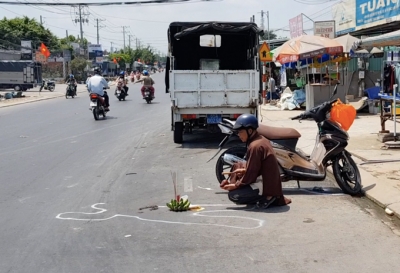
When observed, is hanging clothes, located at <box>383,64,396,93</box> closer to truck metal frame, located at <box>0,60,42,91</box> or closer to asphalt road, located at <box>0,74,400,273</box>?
asphalt road, located at <box>0,74,400,273</box>

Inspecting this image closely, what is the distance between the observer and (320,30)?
2627 cm

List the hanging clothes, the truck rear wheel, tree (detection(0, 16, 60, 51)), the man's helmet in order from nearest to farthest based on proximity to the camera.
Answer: the man's helmet → the hanging clothes → the truck rear wheel → tree (detection(0, 16, 60, 51))

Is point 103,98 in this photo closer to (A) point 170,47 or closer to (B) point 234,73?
(A) point 170,47

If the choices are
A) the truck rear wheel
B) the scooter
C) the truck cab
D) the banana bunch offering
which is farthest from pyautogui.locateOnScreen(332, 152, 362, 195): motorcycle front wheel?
the truck rear wheel

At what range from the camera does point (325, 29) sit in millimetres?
26297

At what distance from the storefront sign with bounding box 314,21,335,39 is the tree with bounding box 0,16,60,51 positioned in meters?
54.3

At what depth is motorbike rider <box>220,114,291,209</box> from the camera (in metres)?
7.11

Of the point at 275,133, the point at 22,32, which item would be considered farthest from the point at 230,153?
the point at 22,32

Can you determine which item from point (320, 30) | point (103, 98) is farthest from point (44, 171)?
Result: point (320, 30)

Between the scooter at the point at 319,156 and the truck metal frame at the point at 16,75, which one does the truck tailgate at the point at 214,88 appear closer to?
the scooter at the point at 319,156

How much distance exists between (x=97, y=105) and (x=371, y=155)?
1167 cm

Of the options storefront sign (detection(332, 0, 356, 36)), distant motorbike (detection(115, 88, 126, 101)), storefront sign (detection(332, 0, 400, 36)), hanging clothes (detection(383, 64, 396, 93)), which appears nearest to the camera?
hanging clothes (detection(383, 64, 396, 93))

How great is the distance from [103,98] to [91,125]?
6.24 feet

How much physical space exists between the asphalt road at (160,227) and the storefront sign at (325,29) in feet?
54.7
